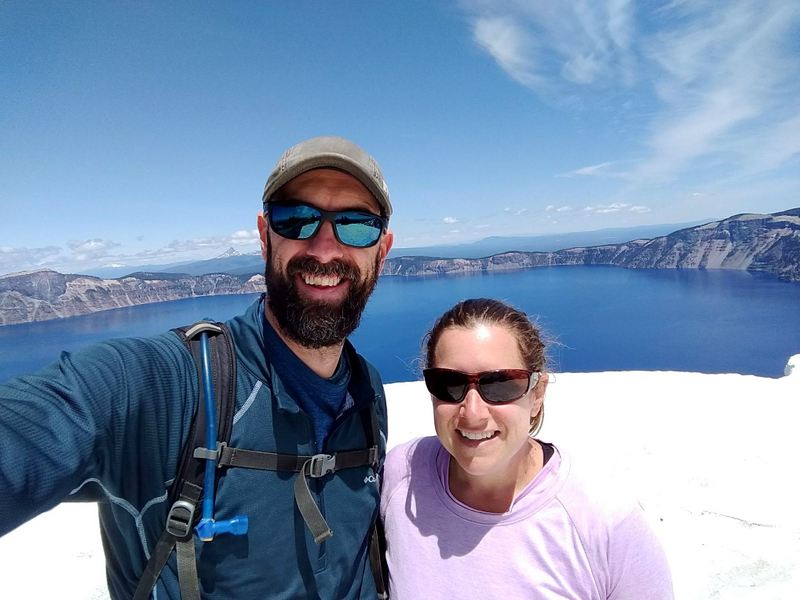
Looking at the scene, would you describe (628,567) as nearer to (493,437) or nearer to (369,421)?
(493,437)

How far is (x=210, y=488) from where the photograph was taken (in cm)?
133

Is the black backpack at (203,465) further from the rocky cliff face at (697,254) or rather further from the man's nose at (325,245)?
the rocky cliff face at (697,254)

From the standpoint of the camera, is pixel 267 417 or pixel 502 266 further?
pixel 502 266

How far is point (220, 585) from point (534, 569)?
1.20m

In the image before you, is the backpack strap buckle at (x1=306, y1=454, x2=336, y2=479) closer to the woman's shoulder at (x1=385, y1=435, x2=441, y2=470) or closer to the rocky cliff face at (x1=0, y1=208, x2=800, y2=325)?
the woman's shoulder at (x1=385, y1=435, x2=441, y2=470)

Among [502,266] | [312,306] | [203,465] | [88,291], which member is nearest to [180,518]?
[203,465]

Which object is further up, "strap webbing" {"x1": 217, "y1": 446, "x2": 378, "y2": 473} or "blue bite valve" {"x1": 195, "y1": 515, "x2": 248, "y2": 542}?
"strap webbing" {"x1": 217, "y1": 446, "x2": 378, "y2": 473}

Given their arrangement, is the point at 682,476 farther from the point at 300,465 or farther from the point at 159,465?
the point at 159,465

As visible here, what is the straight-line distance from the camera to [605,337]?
4300cm

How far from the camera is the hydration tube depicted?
4.33 ft

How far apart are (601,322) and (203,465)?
53386mm

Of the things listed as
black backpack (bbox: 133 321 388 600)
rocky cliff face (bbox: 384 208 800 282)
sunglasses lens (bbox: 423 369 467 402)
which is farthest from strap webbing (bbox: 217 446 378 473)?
rocky cliff face (bbox: 384 208 800 282)

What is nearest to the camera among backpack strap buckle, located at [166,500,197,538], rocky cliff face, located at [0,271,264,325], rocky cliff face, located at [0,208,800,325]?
backpack strap buckle, located at [166,500,197,538]

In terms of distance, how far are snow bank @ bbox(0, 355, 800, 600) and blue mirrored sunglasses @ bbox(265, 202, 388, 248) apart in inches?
57.9
